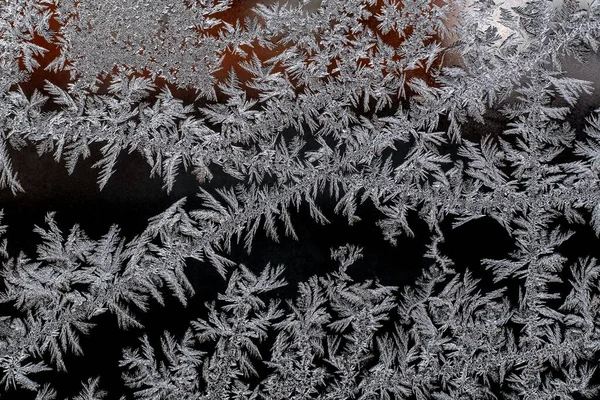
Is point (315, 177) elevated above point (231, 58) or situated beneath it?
situated beneath

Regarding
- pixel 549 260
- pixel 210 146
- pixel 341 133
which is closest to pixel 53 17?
pixel 210 146

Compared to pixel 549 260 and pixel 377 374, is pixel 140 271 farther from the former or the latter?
pixel 549 260

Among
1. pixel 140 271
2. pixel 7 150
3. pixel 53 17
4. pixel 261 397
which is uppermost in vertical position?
pixel 53 17

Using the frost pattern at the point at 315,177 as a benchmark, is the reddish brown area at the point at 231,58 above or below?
above

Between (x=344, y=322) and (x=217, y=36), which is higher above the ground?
(x=217, y=36)

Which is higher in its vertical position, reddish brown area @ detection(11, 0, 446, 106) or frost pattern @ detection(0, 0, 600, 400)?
reddish brown area @ detection(11, 0, 446, 106)
